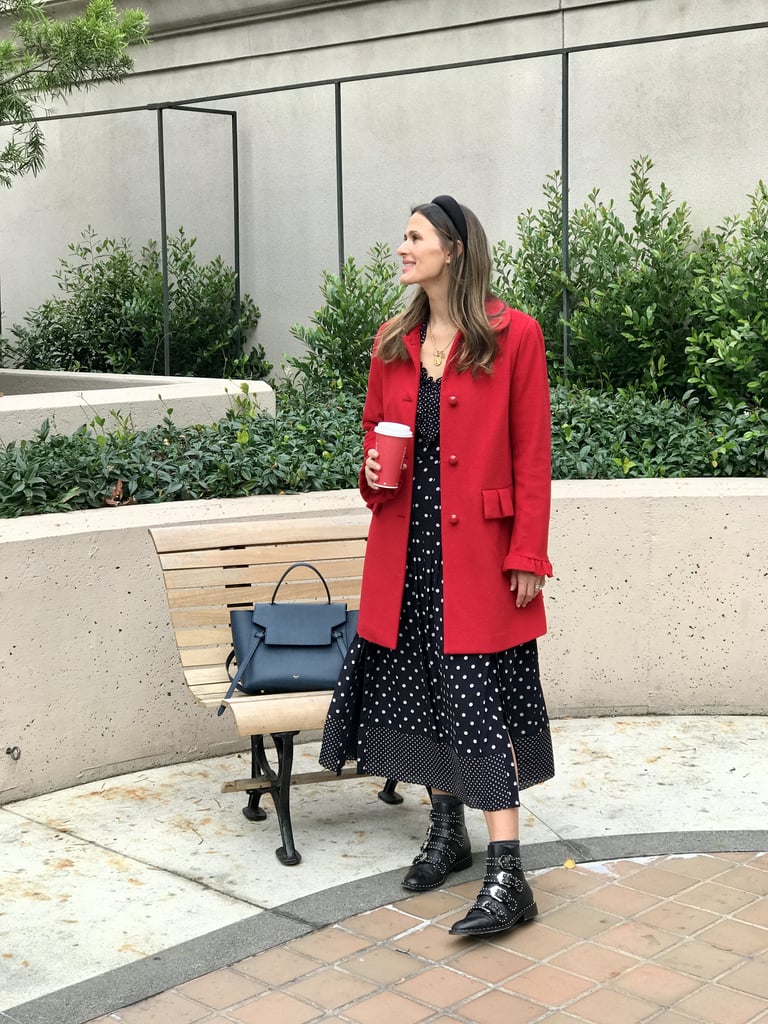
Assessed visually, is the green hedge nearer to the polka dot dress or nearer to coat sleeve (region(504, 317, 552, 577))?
the polka dot dress

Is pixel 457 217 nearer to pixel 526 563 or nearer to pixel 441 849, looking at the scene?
pixel 526 563

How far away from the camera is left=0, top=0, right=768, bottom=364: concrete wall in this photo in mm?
8609

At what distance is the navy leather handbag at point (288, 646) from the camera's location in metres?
4.33

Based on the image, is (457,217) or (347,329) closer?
(457,217)

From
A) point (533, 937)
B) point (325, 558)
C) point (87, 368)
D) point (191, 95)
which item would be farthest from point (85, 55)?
point (533, 937)

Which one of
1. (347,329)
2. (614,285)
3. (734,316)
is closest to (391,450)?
(734,316)

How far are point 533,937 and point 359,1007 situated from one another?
59cm

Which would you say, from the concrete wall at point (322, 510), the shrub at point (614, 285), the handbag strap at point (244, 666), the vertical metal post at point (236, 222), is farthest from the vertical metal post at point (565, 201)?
the handbag strap at point (244, 666)

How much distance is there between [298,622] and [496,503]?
952 millimetres

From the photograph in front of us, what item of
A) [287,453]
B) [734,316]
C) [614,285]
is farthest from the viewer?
[614,285]

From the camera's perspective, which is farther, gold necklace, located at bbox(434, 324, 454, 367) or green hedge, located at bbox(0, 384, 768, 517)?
green hedge, located at bbox(0, 384, 768, 517)

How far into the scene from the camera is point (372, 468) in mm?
3764

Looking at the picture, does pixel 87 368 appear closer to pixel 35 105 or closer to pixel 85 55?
pixel 35 105

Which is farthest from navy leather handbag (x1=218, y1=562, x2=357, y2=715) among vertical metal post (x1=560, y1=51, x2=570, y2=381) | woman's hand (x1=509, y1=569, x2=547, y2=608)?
vertical metal post (x1=560, y1=51, x2=570, y2=381)
